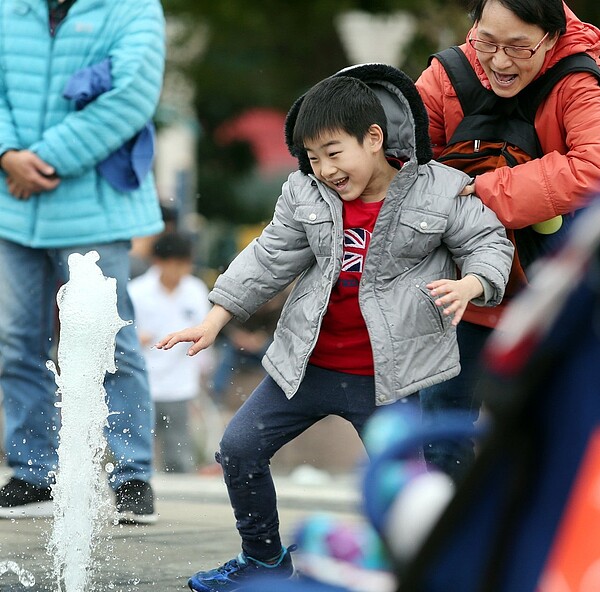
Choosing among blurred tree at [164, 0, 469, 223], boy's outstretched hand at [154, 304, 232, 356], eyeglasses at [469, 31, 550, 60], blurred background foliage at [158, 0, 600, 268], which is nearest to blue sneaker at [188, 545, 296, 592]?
boy's outstretched hand at [154, 304, 232, 356]

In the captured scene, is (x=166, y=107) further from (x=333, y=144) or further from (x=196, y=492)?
(x=333, y=144)

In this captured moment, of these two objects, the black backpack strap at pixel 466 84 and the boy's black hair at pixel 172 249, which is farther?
the boy's black hair at pixel 172 249

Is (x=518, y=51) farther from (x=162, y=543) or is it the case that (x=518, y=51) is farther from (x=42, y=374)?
(x=42, y=374)

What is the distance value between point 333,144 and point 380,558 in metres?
1.89

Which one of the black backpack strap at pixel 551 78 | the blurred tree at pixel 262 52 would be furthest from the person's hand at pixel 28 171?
the blurred tree at pixel 262 52

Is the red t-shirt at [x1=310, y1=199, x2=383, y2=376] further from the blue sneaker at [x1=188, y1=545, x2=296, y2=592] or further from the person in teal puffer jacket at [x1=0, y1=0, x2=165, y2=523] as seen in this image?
the person in teal puffer jacket at [x1=0, y1=0, x2=165, y2=523]

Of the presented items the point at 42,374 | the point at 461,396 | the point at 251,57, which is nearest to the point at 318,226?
the point at 461,396

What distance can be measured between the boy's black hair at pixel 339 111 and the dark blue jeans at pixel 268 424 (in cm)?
68

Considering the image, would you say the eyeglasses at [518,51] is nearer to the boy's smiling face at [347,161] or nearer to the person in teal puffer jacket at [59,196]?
the boy's smiling face at [347,161]

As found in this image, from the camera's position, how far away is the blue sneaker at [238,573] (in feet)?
12.8

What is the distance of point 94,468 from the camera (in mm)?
4500

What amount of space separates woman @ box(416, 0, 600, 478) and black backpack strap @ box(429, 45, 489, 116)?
0.07 feet

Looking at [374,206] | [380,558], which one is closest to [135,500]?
[374,206]

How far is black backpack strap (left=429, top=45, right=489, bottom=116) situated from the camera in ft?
13.5
